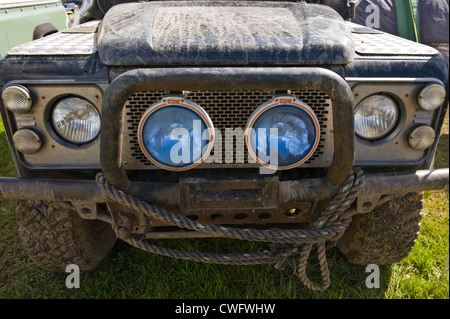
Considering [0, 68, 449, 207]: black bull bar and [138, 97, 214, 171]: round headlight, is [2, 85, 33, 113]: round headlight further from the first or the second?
[138, 97, 214, 171]: round headlight

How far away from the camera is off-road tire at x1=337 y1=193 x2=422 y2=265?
233 cm

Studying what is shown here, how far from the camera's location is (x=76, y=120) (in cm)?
187

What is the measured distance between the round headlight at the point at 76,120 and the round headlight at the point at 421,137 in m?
1.59

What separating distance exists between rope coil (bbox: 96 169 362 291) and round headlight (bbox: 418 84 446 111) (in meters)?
0.47

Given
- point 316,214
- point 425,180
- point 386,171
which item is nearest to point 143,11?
point 316,214

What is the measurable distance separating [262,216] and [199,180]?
0.43 metres

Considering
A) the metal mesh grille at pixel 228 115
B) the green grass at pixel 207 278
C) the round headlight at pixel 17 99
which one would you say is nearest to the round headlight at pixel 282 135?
the metal mesh grille at pixel 228 115

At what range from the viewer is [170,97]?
5.51ft

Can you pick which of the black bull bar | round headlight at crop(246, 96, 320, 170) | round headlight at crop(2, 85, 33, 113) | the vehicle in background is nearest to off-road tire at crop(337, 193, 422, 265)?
the black bull bar

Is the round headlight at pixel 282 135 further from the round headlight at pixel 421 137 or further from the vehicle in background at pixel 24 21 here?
the vehicle in background at pixel 24 21

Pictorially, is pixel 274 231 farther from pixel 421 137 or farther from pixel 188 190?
pixel 421 137

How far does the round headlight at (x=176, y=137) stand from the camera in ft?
5.68

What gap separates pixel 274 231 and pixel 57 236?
53.7 inches

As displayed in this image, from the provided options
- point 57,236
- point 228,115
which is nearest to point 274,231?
point 228,115
